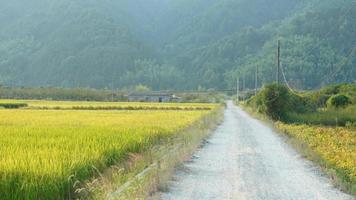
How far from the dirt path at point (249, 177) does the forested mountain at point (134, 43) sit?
241 ft

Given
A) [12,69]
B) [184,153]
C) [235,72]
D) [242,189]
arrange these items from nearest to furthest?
[242,189]
[184,153]
[235,72]
[12,69]

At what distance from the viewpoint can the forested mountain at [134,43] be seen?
118m

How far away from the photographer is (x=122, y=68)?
130625 millimetres

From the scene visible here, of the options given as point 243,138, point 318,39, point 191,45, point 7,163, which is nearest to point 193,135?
point 243,138

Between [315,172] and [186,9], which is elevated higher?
[186,9]

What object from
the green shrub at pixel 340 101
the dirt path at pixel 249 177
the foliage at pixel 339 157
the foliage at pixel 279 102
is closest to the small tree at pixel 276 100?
→ the foliage at pixel 279 102

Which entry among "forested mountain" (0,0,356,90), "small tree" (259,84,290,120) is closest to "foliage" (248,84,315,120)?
"small tree" (259,84,290,120)

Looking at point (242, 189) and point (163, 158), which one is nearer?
point (242, 189)

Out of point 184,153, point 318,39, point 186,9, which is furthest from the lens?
point 186,9

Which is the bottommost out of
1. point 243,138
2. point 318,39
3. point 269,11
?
point 243,138

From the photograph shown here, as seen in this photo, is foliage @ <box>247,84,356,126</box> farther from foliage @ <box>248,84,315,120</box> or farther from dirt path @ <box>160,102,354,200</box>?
dirt path @ <box>160,102,354,200</box>

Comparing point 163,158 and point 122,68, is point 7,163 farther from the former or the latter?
point 122,68

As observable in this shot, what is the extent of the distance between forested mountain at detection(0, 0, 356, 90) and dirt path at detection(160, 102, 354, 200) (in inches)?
2888

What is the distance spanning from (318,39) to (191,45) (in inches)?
3052
